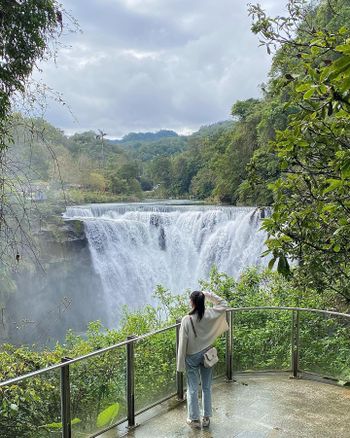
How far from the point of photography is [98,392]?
12.1 ft

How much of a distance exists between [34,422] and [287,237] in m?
2.25

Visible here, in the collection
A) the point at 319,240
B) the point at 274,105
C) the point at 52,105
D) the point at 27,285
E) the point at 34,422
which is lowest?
the point at 27,285

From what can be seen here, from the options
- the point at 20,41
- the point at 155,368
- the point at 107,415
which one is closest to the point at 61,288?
the point at 155,368

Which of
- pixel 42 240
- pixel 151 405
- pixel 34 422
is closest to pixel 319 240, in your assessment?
pixel 151 405

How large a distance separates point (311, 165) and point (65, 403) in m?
2.69

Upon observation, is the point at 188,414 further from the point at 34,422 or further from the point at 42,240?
the point at 42,240

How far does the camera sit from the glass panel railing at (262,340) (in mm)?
5031

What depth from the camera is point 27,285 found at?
17188 millimetres

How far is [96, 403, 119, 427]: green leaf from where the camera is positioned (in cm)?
365

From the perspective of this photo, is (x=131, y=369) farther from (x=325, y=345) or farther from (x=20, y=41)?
(x=20, y=41)

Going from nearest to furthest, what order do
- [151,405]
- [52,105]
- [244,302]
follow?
[151,405], [52,105], [244,302]

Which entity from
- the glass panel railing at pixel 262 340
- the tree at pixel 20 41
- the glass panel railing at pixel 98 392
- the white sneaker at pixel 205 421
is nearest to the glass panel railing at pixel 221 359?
the glass panel railing at pixel 262 340

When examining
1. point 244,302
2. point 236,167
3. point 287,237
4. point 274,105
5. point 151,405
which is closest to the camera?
point 287,237

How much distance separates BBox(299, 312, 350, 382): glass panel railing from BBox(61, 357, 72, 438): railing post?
2.76 m
